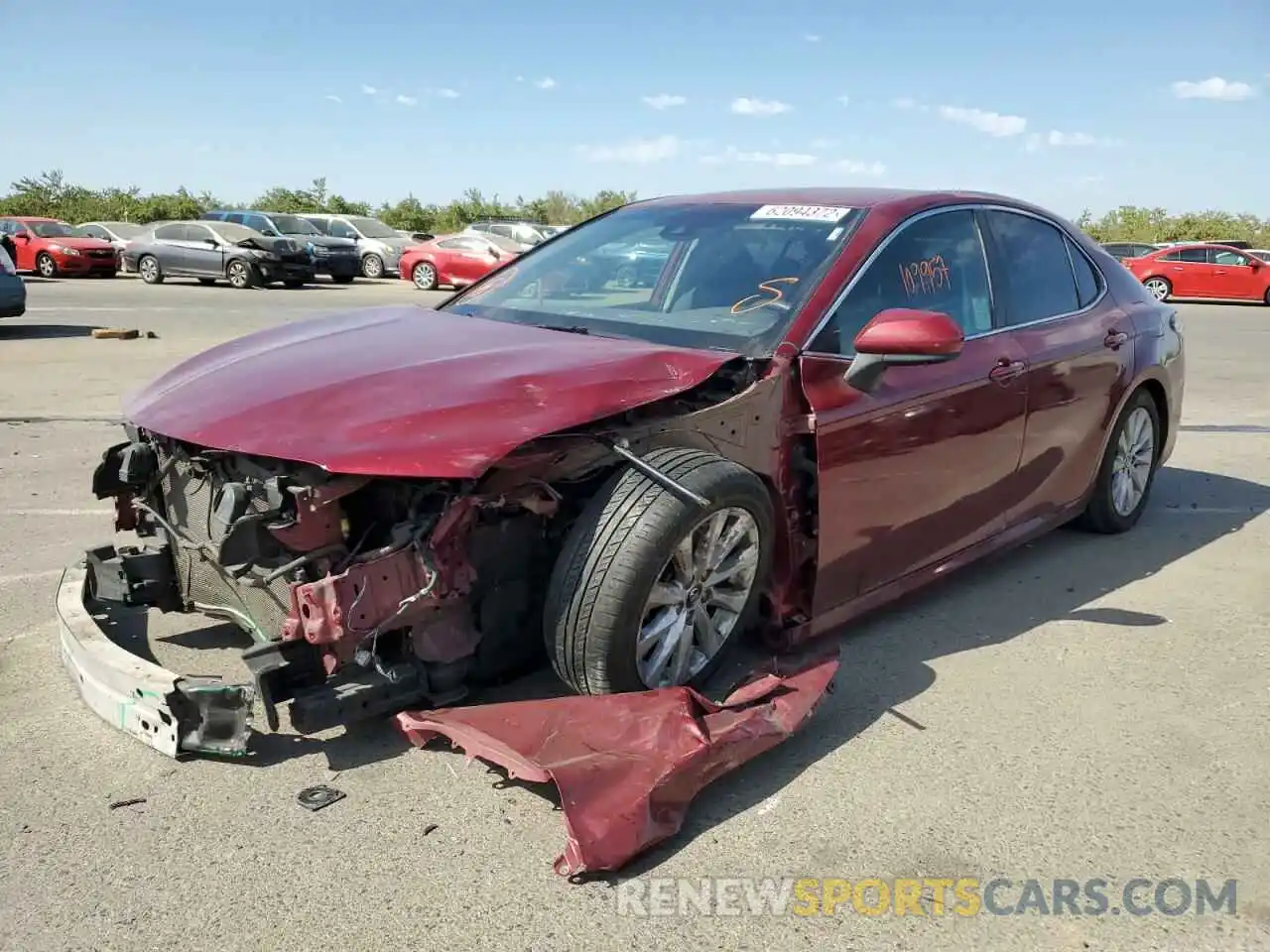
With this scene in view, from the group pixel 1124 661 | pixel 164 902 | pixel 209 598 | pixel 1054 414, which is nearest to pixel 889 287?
pixel 1054 414

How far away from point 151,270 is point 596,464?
23.9m

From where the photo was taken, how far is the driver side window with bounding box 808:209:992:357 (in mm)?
3709

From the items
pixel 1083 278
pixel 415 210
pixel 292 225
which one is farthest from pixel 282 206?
pixel 1083 278

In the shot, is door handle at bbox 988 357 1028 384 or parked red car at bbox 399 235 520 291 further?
parked red car at bbox 399 235 520 291

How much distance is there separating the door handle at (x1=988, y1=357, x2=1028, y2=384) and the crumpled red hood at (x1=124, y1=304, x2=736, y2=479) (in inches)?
51.7

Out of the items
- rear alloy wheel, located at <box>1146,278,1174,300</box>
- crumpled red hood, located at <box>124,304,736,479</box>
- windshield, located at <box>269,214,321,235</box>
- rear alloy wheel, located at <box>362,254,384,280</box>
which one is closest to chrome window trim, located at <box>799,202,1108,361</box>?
crumpled red hood, located at <box>124,304,736,479</box>

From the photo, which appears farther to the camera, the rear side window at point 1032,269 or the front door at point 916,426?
the rear side window at point 1032,269

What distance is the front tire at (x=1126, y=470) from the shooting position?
5.30 meters

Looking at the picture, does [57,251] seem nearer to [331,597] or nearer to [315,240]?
[315,240]

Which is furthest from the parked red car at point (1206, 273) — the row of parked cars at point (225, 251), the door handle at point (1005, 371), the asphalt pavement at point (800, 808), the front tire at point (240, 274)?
the asphalt pavement at point (800, 808)

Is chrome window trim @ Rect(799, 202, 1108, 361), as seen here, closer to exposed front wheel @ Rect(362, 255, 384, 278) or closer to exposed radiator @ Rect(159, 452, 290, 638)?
exposed radiator @ Rect(159, 452, 290, 638)

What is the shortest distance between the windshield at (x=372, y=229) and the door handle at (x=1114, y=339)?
25613 millimetres

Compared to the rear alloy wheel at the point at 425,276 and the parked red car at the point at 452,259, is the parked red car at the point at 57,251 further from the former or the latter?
the rear alloy wheel at the point at 425,276

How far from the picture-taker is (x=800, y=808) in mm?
2932
